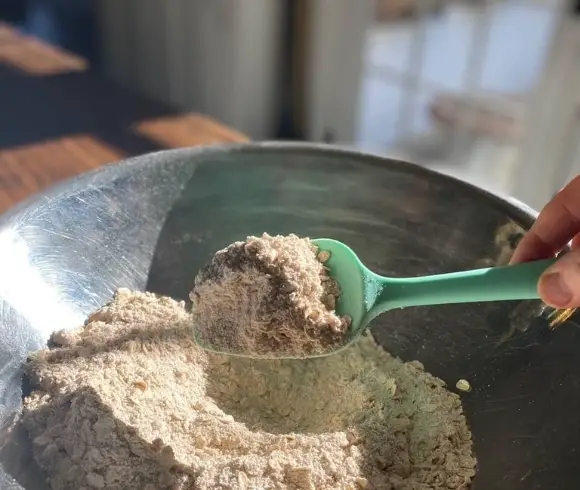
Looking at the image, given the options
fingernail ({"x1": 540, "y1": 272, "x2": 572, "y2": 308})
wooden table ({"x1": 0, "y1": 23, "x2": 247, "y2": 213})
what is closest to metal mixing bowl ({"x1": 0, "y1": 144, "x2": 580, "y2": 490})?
fingernail ({"x1": 540, "y1": 272, "x2": 572, "y2": 308})

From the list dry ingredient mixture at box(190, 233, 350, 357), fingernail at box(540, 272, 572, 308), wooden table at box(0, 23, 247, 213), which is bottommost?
wooden table at box(0, 23, 247, 213)

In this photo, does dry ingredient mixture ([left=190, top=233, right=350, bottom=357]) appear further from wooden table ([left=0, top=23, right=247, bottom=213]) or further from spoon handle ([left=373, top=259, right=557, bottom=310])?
wooden table ([left=0, top=23, right=247, bottom=213])

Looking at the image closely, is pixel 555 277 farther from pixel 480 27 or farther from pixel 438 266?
pixel 480 27

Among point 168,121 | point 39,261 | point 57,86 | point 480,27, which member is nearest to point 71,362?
point 39,261

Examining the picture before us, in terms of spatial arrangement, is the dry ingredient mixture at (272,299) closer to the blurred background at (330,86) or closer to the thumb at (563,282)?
the thumb at (563,282)

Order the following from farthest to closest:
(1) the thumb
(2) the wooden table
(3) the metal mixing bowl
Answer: (2) the wooden table → (3) the metal mixing bowl → (1) the thumb

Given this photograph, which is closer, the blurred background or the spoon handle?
the spoon handle

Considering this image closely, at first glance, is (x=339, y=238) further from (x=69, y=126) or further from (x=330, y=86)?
(x=330, y=86)
